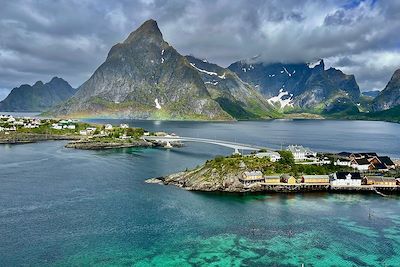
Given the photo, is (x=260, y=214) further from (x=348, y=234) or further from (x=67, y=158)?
(x=67, y=158)

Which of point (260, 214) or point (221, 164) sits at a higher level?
point (221, 164)

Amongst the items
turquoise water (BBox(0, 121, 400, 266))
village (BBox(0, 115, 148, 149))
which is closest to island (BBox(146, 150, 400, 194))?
turquoise water (BBox(0, 121, 400, 266))

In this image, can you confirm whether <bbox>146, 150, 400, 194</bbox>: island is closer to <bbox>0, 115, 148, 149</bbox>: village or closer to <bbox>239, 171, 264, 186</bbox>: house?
<bbox>239, 171, 264, 186</bbox>: house

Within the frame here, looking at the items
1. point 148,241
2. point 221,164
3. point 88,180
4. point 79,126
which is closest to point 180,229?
point 148,241

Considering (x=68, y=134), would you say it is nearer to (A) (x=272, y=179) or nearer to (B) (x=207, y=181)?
(B) (x=207, y=181)

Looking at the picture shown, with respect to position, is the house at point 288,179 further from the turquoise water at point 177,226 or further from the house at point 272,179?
the turquoise water at point 177,226

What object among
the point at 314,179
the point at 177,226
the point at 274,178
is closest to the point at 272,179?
the point at 274,178
